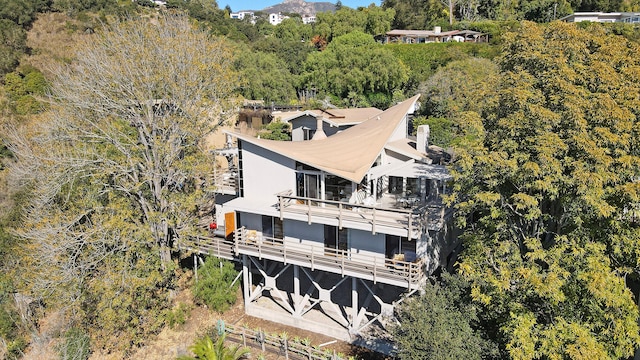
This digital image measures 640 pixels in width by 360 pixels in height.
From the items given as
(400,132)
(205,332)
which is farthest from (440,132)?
(205,332)

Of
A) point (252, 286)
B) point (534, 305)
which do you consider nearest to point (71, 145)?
point (252, 286)

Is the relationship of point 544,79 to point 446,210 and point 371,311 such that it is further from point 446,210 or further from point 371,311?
point 371,311

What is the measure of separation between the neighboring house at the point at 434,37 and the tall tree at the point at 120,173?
47.0m

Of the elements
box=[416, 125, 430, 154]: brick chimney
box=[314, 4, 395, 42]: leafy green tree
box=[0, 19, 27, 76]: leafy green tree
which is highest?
box=[314, 4, 395, 42]: leafy green tree

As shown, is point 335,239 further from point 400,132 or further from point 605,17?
point 605,17

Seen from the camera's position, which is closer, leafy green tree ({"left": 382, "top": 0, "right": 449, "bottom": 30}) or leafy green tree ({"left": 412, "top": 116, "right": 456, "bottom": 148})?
leafy green tree ({"left": 412, "top": 116, "right": 456, "bottom": 148})

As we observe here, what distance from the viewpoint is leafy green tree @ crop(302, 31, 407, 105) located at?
161 ft

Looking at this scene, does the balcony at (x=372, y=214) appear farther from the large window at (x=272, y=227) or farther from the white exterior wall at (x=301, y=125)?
the white exterior wall at (x=301, y=125)

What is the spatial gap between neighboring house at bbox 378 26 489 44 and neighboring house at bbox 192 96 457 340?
4326 cm

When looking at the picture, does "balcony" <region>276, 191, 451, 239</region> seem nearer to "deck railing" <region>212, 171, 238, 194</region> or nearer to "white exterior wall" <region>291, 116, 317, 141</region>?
"deck railing" <region>212, 171, 238, 194</region>

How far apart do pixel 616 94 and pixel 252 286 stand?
1847 cm

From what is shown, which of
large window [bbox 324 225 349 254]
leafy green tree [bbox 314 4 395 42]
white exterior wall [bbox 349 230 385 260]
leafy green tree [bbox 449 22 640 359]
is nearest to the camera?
leafy green tree [bbox 449 22 640 359]

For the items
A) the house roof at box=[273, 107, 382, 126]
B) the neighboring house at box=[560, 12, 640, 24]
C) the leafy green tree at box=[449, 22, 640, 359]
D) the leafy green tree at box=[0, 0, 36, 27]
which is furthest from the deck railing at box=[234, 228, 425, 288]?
the leafy green tree at box=[0, 0, 36, 27]

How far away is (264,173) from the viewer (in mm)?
20625
